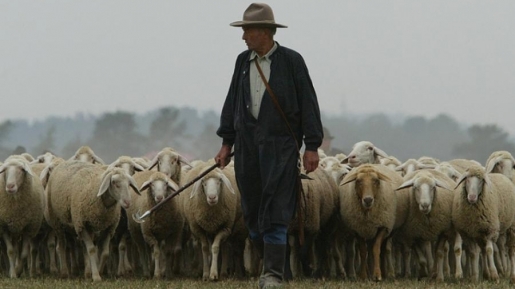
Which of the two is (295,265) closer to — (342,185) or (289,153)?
(342,185)

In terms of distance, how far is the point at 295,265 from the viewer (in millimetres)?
14297

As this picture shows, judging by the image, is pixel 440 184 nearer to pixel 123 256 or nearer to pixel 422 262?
pixel 422 262

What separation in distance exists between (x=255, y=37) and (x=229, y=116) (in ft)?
2.91

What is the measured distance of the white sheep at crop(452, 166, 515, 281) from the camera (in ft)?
45.1

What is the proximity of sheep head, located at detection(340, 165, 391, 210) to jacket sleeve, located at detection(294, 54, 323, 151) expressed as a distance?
3513 millimetres

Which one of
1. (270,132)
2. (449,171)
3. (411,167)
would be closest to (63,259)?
(270,132)

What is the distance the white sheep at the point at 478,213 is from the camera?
13.7 metres

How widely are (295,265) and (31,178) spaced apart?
3.73m

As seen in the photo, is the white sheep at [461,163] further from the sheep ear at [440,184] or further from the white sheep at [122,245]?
the white sheep at [122,245]

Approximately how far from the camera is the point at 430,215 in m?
14.5

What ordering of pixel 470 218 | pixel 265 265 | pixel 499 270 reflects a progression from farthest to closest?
pixel 499 270 < pixel 470 218 < pixel 265 265

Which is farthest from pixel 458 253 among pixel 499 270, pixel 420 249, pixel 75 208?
pixel 75 208

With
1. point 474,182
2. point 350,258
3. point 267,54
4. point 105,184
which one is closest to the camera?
point 267,54

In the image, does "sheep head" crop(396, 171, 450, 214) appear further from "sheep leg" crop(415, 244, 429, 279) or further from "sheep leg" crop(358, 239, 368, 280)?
"sheep leg" crop(358, 239, 368, 280)
